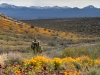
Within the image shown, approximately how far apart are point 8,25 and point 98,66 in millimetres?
37073

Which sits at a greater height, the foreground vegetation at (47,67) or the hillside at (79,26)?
the foreground vegetation at (47,67)

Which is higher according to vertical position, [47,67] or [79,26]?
[47,67]

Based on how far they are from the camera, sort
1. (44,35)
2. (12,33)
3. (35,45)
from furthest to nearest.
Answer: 1. (44,35)
2. (12,33)
3. (35,45)

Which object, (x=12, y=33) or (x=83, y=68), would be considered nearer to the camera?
(x=83, y=68)

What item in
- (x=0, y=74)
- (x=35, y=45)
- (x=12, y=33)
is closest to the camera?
(x=0, y=74)

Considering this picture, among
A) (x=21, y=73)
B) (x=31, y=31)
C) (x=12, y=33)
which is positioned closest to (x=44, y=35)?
(x=31, y=31)

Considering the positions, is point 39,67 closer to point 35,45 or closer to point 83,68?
point 83,68

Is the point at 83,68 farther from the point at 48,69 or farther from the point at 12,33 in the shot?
the point at 12,33

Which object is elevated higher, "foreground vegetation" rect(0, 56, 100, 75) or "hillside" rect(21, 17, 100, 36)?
"foreground vegetation" rect(0, 56, 100, 75)

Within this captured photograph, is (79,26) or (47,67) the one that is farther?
(79,26)

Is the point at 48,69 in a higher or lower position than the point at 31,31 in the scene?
higher

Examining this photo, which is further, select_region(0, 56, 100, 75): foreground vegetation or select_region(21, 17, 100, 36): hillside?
select_region(21, 17, 100, 36): hillside

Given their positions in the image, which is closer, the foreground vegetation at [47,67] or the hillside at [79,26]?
the foreground vegetation at [47,67]

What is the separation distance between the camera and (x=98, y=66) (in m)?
14.4
